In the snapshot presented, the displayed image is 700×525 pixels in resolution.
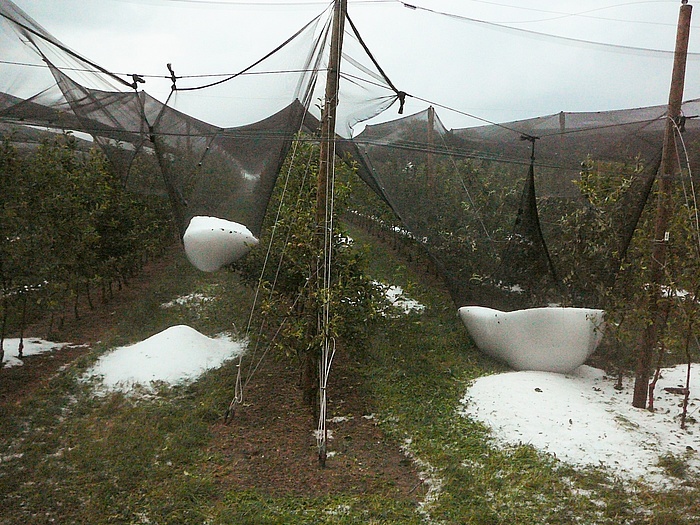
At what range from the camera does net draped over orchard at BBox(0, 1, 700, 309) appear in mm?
4707

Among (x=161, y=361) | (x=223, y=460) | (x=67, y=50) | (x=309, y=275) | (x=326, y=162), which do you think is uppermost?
(x=67, y=50)

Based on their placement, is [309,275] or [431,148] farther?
[431,148]

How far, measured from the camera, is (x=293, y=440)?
178 inches

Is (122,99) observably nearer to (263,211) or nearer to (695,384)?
(263,211)

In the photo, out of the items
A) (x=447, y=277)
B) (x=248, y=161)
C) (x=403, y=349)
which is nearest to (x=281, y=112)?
(x=248, y=161)

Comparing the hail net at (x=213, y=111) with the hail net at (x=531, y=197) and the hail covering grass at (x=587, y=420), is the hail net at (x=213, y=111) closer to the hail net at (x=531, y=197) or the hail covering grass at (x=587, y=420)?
the hail net at (x=531, y=197)

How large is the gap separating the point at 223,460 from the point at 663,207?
12.9ft

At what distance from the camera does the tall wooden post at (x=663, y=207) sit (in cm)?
458

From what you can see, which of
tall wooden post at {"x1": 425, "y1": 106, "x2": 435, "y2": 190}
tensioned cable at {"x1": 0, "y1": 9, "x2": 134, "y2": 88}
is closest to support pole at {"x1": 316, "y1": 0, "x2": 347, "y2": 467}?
tall wooden post at {"x1": 425, "y1": 106, "x2": 435, "y2": 190}

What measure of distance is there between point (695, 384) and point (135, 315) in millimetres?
6839

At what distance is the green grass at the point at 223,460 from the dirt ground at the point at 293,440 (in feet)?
0.34

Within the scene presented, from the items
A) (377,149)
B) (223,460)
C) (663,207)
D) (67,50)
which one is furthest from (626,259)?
(67,50)

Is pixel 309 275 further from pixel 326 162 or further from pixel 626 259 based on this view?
pixel 626 259

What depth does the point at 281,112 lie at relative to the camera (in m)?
4.80
